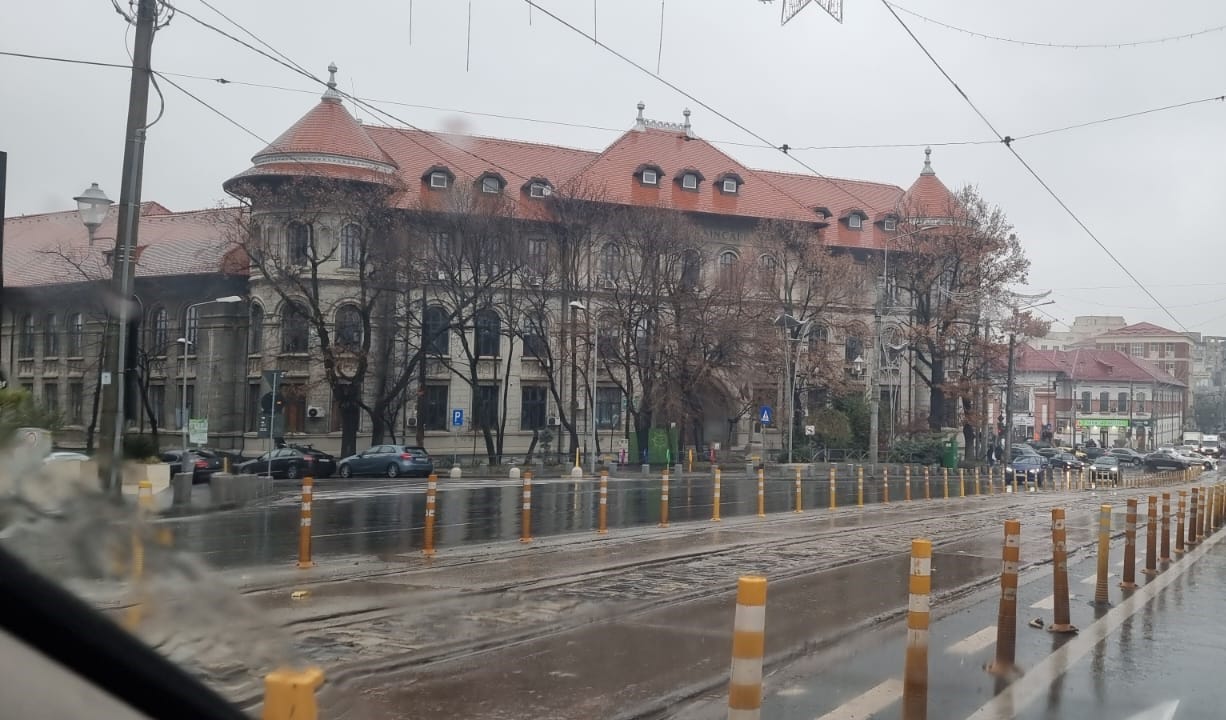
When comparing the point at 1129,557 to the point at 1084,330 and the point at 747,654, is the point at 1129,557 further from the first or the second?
the point at 1084,330

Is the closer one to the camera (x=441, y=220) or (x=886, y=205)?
(x=441, y=220)

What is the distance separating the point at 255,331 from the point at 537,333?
11896 mm

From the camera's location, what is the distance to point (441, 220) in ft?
142

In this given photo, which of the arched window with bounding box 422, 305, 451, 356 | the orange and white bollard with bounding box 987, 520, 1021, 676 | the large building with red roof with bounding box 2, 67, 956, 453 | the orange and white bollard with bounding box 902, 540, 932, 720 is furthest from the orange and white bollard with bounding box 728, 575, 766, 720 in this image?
the arched window with bounding box 422, 305, 451, 356

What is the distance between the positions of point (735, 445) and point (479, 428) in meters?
14.5

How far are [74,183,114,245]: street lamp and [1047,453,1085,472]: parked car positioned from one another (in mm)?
55112

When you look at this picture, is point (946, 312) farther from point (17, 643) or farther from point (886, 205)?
point (17, 643)

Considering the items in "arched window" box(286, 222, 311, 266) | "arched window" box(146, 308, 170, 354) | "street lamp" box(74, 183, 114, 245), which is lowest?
"arched window" box(146, 308, 170, 354)

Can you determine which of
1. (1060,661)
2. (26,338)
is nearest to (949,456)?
(1060,661)

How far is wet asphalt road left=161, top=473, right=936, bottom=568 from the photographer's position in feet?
47.5

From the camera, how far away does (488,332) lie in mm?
52719

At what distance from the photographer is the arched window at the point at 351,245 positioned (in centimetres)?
4341

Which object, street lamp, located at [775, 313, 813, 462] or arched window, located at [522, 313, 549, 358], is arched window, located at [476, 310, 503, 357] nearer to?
arched window, located at [522, 313, 549, 358]

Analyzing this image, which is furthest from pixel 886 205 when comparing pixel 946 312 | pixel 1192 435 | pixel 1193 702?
pixel 1193 702
